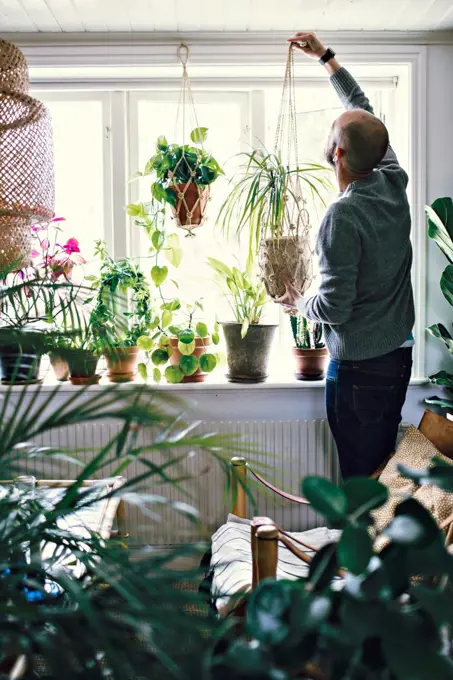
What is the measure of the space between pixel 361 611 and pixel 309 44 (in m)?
2.58

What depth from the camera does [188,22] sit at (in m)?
2.84

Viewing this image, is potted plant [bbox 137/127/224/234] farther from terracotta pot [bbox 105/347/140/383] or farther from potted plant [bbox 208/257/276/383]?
terracotta pot [bbox 105/347/140/383]

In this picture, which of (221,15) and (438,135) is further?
(438,135)

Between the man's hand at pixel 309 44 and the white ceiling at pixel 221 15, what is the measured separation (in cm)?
14

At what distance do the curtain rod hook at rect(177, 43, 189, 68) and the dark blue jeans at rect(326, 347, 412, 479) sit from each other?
4.77 ft

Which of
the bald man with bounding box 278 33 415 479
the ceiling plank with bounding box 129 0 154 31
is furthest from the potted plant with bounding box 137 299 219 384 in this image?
the ceiling plank with bounding box 129 0 154 31

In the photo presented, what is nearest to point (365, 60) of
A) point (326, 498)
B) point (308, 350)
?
point (308, 350)

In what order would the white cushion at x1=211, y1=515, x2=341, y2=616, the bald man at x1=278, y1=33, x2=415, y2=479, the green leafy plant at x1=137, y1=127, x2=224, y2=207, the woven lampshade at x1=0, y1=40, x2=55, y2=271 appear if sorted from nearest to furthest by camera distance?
the woven lampshade at x1=0, y1=40, x2=55, y2=271
the white cushion at x1=211, y1=515, x2=341, y2=616
the bald man at x1=278, y1=33, x2=415, y2=479
the green leafy plant at x1=137, y1=127, x2=224, y2=207

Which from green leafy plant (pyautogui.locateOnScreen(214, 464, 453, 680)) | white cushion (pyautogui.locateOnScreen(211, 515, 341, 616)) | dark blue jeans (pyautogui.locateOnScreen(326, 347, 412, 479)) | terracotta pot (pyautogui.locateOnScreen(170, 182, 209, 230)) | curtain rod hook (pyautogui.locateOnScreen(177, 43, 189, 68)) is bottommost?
white cushion (pyautogui.locateOnScreen(211, 515, 341, 616))

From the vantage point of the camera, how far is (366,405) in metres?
2.41

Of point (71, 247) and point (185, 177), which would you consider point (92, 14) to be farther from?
point (71, 247)

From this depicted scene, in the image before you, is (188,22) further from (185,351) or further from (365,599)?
(365,599)

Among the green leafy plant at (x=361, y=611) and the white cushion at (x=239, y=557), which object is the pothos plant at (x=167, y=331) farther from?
the green leafy plant at (x=361, y=611)

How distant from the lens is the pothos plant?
117 inches
